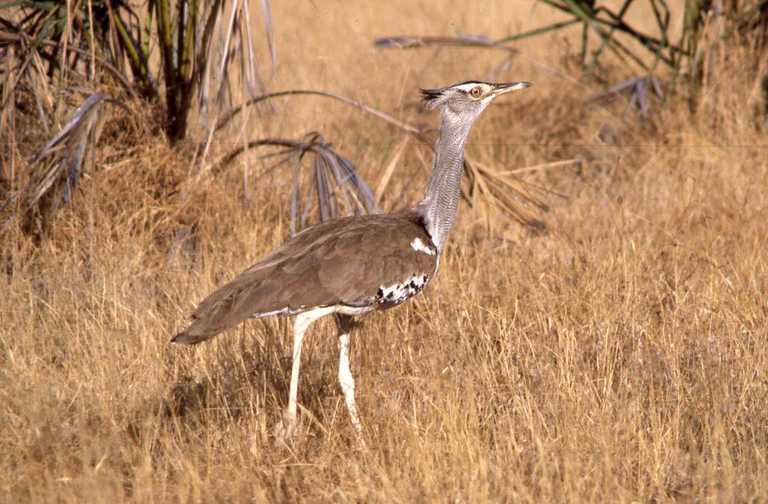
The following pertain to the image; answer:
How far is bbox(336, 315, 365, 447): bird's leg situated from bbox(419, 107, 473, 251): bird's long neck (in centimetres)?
46

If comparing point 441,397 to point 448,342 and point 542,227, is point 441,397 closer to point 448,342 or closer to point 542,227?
Result: point 448,342

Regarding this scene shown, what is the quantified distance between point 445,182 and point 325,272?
2.44 ft

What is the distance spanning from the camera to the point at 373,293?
3703 mm

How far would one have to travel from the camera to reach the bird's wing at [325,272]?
3451mm

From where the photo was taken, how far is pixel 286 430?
360cm

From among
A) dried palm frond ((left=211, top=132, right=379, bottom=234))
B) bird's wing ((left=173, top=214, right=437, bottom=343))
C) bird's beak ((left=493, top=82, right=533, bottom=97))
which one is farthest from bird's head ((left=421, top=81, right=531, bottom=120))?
dried palm frond ((left=211, top=132, right=379, bottom=234))

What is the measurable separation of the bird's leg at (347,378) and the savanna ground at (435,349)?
0.06 m

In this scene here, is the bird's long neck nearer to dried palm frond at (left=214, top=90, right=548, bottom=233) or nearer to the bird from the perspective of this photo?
the bird

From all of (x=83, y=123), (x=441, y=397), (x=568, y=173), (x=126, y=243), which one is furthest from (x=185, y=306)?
(x=568, y=173)

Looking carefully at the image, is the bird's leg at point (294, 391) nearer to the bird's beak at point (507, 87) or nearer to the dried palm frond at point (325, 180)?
the bird's beak at point (507, 87)

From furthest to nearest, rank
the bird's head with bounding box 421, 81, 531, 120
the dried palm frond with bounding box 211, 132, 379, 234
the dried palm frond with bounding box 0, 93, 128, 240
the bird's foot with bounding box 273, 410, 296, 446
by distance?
1. the dried palm frond with bounding box 211, 132, 379, 234
2. the dried palm frond with bounding box 0, 93, 128, 240
3. the bird's head with bounding box 421, 81, 531, 120
4. the bird's foot with bounding box 273, 410, 296, 446

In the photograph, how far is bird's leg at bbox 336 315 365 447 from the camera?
3.65 m

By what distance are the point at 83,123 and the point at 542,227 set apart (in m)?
2.18

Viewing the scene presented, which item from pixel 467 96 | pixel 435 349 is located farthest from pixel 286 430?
pixel 467 96
